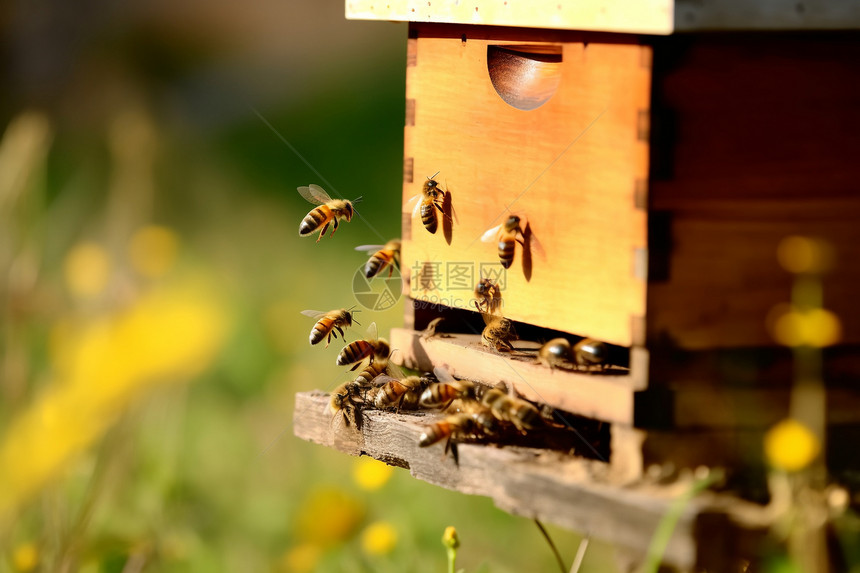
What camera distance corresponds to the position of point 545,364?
313cm

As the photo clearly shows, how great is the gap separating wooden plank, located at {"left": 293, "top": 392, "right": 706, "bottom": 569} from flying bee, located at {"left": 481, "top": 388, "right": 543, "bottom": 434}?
0.07 meters

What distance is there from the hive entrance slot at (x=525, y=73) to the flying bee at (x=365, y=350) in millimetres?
827

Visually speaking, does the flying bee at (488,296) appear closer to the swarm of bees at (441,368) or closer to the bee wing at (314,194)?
the swarm of bees at (441,368)

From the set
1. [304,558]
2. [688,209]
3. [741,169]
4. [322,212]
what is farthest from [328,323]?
[304,558]

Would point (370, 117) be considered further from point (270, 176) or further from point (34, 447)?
point (34, 447)

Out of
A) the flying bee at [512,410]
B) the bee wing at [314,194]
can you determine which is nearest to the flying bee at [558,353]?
the flying bee at [512,410]

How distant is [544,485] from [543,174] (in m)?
0.96

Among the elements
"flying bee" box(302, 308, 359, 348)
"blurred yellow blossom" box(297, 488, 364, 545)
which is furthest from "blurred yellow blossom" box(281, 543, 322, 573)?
"flying bee" box(302, 308, 359, 348)

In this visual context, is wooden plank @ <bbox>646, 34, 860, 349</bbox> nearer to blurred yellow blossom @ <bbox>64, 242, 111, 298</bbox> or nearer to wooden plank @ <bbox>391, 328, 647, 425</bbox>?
wooden plank @ <bbox>391, 328, 647, 425</bbox>

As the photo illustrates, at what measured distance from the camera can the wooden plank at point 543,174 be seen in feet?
9.18

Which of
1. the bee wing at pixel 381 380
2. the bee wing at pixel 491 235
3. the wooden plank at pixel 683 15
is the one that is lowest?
the bee wing at pixel 381 380

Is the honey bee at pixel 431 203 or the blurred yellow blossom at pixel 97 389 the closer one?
the blurred yellow blossom at pixel 97 389

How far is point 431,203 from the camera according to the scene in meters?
3.60

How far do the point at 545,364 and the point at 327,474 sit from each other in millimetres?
2752
